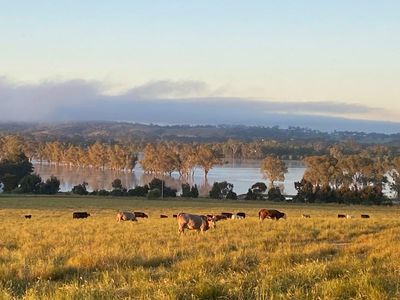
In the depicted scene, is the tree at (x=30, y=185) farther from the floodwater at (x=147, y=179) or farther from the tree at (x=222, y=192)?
the tree at (x=222, y=192)

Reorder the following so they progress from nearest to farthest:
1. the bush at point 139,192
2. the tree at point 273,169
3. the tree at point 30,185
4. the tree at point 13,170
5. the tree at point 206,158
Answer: the bush at point 139,192 < the tree at point 30,185 < the tree at point 13,170 < the tree at point 273,169 < the tree at point 206,158

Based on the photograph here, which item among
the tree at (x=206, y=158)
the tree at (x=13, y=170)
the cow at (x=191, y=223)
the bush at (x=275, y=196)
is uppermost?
the tree at (x=206, y=158)

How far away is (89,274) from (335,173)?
328ft

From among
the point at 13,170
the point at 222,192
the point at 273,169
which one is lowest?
the point at 222,192

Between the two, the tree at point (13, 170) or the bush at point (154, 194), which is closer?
the bush at point (154, 194)

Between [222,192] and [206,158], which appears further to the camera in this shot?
[206,158]

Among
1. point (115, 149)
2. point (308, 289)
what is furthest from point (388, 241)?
point (115, 149)

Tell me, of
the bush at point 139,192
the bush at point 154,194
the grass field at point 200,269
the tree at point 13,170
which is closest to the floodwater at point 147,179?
the tree at point 13,170

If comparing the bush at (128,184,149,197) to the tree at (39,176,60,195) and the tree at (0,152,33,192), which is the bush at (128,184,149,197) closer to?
the tree at (39,176,60,195)

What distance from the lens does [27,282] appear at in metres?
9.41

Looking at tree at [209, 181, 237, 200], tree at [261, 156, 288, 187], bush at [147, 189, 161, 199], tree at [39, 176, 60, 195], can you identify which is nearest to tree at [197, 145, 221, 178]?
tree at [261, 156, 288, 187]

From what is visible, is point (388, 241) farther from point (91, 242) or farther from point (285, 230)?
point (91, 242)

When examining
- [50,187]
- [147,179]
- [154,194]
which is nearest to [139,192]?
[154,194]

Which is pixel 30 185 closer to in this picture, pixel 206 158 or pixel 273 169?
pixel 273 169
